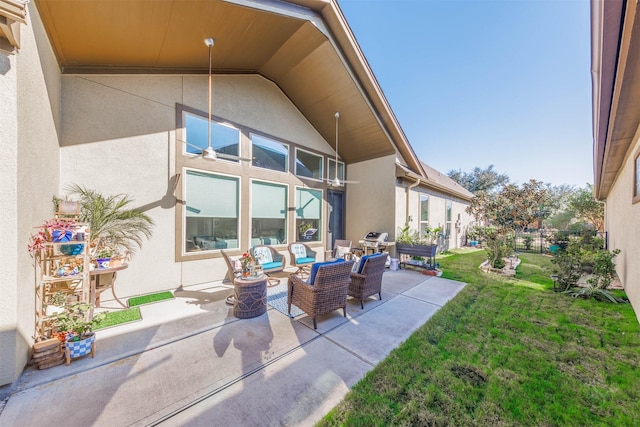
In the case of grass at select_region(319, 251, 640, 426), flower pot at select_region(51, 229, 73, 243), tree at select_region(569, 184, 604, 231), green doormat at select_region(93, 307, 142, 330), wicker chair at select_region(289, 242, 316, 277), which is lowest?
grass at select_region(319, 251, 640, 426)

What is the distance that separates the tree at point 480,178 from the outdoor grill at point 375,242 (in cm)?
2904

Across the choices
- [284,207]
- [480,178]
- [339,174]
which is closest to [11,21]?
[284,207]

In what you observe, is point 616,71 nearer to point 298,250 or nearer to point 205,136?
point 298,250

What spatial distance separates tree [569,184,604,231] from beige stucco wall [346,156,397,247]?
1845 centimetres

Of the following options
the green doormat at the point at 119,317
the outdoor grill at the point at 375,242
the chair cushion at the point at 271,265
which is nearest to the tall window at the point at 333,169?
the outdoor grill at the point at 375,242

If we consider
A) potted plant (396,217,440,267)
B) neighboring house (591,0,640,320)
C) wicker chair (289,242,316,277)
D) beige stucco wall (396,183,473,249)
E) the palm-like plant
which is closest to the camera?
neighboring house (591,0,640,320)

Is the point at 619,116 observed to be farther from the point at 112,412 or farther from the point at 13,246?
the point at 13,246

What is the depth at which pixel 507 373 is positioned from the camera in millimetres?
2652

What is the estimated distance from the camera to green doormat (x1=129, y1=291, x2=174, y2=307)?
450 centimetres

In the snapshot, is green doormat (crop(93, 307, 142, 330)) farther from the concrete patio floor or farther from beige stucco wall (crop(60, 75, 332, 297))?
beige stucco wall (crop(60, 75, 332, 297))

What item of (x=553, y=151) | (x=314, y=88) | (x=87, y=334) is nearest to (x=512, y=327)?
(x=87, y=334)

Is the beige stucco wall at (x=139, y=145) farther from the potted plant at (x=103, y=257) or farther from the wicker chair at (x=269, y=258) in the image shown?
the wicker chair at (x=269, y=258)

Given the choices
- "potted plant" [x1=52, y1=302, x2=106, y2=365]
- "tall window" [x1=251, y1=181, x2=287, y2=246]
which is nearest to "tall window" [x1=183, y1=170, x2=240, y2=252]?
"tall window" [x1=251, y1=181, x2=287, y2=246]

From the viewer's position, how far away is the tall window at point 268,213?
678cm
